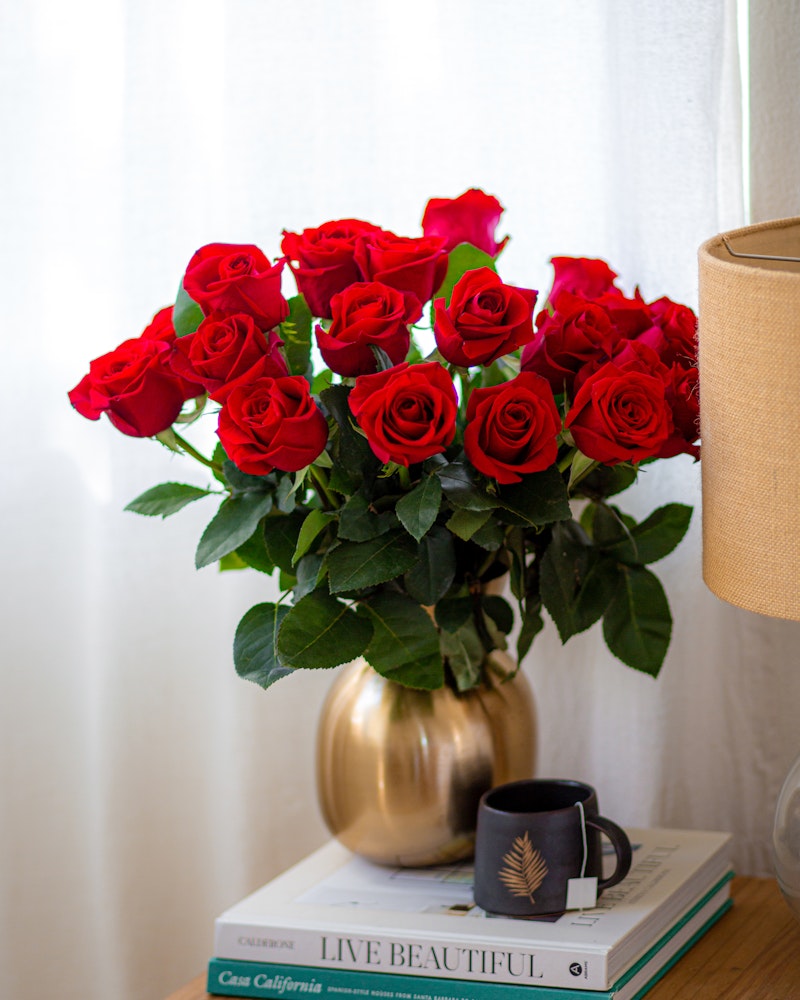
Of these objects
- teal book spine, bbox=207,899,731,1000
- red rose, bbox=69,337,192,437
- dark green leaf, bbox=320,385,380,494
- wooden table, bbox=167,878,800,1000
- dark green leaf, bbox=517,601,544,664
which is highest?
red rose, bbox=69,337,192,437

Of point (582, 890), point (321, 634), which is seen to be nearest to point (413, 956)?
point (582, 890)

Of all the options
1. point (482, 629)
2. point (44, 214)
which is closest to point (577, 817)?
point (482, 629)

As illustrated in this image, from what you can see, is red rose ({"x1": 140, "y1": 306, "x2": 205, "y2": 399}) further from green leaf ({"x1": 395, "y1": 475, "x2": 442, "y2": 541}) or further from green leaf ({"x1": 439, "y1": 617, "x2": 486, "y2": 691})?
green leaf ({"x1": 439, "y1": 617, "x2": 486, "y2": 691})

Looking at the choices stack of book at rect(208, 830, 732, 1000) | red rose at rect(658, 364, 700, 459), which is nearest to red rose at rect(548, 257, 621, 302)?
red rose at rect(658, 364, 700, 459)

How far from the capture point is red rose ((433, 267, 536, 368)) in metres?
0.82

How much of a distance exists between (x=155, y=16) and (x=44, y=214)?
0.21m

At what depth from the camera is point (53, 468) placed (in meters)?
1.24

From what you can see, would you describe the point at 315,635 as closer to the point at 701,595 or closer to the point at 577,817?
the point at 577,817

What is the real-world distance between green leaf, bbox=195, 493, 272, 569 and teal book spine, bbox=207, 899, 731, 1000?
306mm

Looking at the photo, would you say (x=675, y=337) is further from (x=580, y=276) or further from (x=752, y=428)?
(x=752, y=428)

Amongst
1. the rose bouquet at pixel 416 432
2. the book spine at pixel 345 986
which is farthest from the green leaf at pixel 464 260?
the book spine at pixel 345 986

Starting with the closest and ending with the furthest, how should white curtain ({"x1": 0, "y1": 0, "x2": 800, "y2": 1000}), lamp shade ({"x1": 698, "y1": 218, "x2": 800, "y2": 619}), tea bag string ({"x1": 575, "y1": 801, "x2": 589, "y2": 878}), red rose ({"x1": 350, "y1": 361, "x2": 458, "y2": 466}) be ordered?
lamp shade ({"x1": 698, "y1": 218, "x2": 800, "y2": 619}) → red rose ({"x1": 350, "y1": 361, "x2": 458, "y2": 466}) → tea bag string ({"x1": 575, "y1": 801, "x2": 589, "y2": 878}) → white curtain ({"x1": 0, "y1": 0, "x2": 800, "y2": 1000})

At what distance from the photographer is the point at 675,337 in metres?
0.92

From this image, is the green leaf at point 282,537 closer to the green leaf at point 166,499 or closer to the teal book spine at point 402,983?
the green leaf at point 166,499
